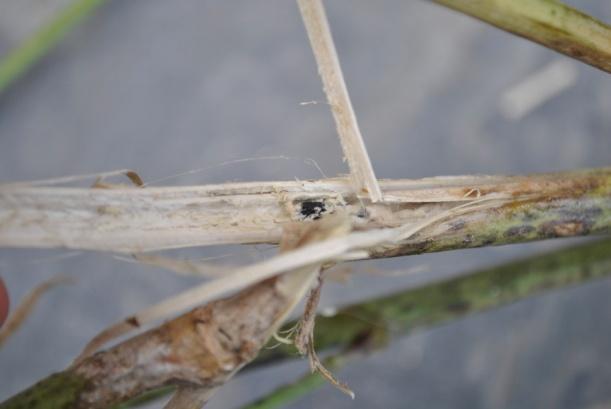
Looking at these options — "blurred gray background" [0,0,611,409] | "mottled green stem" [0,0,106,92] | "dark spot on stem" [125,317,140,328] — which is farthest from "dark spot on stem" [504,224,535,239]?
"mottled green stem" [0,0,106,92]

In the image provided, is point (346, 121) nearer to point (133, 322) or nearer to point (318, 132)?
point (133, 322)

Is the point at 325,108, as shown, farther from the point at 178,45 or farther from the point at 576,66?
the point at 576,66

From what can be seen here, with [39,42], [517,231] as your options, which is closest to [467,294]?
[517,231]

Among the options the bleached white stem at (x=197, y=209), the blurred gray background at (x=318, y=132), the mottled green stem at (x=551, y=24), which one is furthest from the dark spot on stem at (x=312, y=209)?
the blurred gray background at (x=318, y=132)

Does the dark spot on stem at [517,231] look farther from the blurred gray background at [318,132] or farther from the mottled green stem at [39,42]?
the mottled green stem at [39,42]

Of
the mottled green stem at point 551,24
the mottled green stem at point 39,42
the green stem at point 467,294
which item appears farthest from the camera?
the mottled green stem at point 39,42

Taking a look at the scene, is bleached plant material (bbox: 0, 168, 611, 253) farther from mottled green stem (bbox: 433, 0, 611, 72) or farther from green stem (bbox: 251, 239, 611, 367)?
green stem (bbox: 251, 239, 611, 367)
